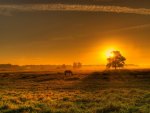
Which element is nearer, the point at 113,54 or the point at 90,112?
the point at 90,112

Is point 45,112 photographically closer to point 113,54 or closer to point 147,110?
point 147,110

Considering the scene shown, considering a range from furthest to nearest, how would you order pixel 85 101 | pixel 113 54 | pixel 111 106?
pixel 113 54
pixel 85 101
pixel 111 106

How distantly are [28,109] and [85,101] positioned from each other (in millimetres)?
7333

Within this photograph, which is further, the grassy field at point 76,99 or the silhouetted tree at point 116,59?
the silhouetted tree at point 116,59

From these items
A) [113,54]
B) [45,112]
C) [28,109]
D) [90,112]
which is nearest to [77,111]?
[90,112]

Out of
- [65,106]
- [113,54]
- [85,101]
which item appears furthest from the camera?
[113,54]

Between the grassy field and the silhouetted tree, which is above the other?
the silhouetted tree

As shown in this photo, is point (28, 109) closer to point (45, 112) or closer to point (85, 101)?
point (45, 112)

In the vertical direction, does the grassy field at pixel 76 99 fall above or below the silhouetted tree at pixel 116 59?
below

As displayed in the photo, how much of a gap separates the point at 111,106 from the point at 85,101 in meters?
5.55

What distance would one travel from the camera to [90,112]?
20031 mm

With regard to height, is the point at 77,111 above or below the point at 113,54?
below

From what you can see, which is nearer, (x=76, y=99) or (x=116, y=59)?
(x=76, y=99)

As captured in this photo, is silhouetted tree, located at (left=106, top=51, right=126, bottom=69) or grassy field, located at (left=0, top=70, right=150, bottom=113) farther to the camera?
silhouetted tree, located at (left=106, top=51, right=126, bottom=69)
